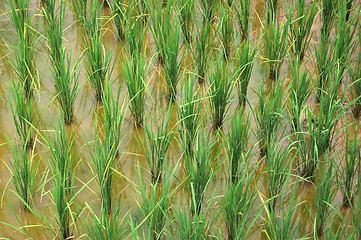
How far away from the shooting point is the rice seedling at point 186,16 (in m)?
3.31

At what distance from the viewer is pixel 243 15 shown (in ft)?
11.2

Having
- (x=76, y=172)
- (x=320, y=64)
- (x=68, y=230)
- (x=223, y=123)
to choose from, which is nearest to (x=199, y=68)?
(x=223, y=123)

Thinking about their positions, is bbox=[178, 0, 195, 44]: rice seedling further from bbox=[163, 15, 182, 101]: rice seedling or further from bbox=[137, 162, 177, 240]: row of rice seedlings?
bbox=[137, 162, 177, 240]: row of rice seedlings

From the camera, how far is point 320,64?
302 cm

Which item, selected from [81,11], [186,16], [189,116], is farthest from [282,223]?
[81,11]

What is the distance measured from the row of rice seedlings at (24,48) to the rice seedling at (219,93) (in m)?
0.91

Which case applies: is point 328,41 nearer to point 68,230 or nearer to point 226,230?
point 226,230

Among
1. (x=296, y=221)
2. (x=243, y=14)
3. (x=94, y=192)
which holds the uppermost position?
(x=243, y=14)

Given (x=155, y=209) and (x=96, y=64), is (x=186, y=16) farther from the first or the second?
(x=155, y=209)

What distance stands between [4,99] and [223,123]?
3.90 ft

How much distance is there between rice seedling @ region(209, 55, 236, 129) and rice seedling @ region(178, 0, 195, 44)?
52 cm

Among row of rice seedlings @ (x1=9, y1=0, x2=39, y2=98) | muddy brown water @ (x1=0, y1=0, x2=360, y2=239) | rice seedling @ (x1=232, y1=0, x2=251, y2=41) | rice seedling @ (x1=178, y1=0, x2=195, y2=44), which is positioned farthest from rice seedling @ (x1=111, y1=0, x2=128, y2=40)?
rice seedling @ (x1=232, y1=0, x2=251, y2=41)

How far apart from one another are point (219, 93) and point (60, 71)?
79 centimetres

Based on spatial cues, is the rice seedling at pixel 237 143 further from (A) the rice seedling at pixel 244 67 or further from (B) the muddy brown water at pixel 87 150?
(A) the rice seedling at pixel 244 67
